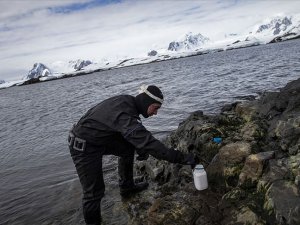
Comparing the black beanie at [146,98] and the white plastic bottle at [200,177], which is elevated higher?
the black beanie at [146,98]

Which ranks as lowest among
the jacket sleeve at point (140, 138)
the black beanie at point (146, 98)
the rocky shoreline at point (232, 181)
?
the rocky shoreline at point (232, 181)

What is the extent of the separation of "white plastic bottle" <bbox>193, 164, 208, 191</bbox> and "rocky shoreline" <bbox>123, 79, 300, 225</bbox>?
5.5 inches

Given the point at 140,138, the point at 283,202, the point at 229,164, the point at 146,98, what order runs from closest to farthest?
1. the point at 283,202
2. the point at 140,138
3. the point at 146,98
4. the point at 229,164

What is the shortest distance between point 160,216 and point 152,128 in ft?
36.0

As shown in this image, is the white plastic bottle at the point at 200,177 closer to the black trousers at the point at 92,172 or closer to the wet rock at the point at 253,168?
the wet rock at the point at 253,168

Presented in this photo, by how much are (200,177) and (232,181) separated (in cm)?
65

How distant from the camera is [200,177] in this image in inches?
272

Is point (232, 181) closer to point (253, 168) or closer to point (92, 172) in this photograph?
point (253, 168)

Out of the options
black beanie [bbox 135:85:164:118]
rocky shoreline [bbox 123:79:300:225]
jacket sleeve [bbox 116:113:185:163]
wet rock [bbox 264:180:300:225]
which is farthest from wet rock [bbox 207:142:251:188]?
black beanie [bbox 135:85:164:118]

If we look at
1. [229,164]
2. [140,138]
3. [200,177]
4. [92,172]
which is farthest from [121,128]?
[229,164]

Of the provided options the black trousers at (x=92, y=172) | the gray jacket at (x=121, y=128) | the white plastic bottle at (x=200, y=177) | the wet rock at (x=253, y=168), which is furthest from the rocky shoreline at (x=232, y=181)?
the gray jacket at (x=121, y=128)

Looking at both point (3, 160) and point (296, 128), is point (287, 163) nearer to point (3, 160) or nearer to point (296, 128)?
point (296, 128)

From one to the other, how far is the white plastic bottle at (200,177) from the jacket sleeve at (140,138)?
72 cm

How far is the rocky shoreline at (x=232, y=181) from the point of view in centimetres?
571
